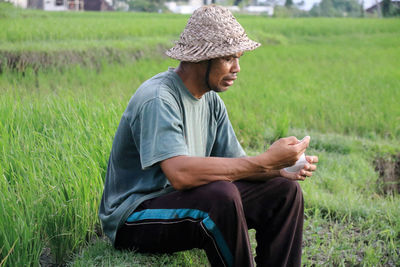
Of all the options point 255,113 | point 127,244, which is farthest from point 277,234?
point 255,113

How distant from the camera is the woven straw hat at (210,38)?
1895mm

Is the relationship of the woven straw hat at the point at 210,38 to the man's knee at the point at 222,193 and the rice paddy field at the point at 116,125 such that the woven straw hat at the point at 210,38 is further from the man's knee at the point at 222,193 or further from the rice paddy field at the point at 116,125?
the rice paddy field at the point at 116,125

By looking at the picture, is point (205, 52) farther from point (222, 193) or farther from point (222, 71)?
point (222, 193)

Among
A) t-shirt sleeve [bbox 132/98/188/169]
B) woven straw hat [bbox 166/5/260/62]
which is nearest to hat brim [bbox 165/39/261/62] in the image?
woven straw hat [bbox 166/5/260/62]

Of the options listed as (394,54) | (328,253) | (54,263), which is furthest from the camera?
(394,54)

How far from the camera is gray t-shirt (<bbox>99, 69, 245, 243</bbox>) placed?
5.87 ft

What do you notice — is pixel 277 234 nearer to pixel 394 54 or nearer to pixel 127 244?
pixel 127 244

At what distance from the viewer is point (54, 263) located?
220 cm

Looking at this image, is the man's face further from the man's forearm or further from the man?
the man's forearm

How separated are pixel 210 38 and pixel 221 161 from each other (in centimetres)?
44

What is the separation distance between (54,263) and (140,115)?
30.7 inches

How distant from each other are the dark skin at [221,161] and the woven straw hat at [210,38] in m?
0.05

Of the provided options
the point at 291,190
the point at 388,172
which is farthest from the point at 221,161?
the point at 388,172

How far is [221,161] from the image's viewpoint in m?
1.82
